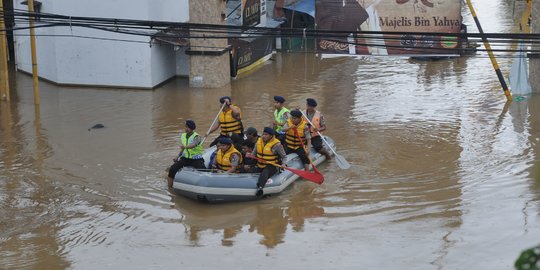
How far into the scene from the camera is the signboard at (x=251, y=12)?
27.1 metres

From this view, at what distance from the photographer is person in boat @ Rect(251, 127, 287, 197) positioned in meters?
14.2

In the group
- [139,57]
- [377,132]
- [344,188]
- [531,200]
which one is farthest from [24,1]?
[531,200]

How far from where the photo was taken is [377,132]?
19531mm

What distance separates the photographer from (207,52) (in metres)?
25.2

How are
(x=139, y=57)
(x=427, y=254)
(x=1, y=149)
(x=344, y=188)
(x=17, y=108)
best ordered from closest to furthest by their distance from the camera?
(x=427, y=254), (x=344, y=188), (x=1, y=149), (x=17, y=108), (x=139, y=57)

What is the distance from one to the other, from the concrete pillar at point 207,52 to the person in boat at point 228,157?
10.8 m

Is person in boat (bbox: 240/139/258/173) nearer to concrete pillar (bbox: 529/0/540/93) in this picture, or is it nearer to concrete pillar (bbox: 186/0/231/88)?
concrete pillar (bbox: 186/0/231/88)

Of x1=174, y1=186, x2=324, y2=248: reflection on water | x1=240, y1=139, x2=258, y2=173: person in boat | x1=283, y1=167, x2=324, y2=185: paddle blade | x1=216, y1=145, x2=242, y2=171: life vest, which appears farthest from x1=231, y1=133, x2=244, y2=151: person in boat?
x1=174, y1=186, x2=324, y2=248: reflection on water

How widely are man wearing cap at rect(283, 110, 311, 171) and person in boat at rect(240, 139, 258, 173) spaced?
2.50 ft

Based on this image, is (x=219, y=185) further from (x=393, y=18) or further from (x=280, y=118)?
(x=393, y=18)

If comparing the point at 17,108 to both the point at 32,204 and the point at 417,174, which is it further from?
the point at 417,174

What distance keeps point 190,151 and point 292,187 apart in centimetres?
207

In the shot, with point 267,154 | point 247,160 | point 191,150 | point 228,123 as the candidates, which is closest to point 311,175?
point 267,154

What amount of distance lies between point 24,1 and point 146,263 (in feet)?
55.6
